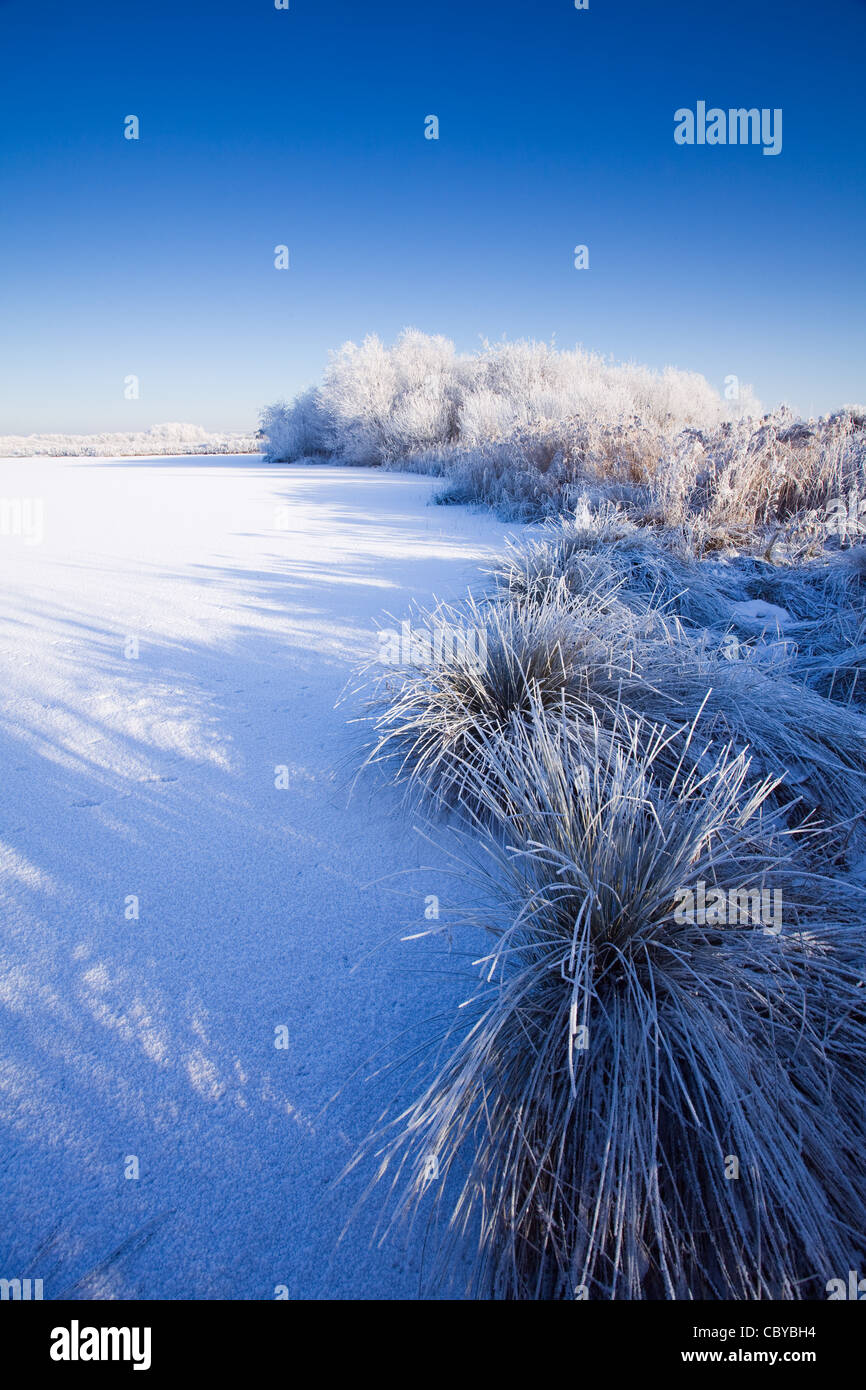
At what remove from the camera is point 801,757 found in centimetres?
185

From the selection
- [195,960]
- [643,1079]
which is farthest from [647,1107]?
[195,960]

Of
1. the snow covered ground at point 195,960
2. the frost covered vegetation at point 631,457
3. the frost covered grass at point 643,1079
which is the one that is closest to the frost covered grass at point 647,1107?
the frost covered grass at point 643,1079

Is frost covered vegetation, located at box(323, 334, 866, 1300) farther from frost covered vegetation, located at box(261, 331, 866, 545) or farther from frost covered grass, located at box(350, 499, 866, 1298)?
frost covered vegetation, located at box(261, 331, 866, 545)

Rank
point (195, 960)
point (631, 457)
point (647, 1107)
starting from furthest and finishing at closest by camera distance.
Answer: point (631, 457) < point (195, 960) < point (647, 1107)

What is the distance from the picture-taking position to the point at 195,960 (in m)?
1.31

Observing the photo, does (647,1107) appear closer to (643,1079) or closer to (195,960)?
(643,1079)

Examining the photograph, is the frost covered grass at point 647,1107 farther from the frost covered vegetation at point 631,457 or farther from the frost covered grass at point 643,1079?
the frost covered vegetation at point 631,457

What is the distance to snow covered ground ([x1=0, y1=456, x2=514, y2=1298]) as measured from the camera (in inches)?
34.4

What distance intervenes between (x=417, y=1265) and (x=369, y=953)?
0.56m

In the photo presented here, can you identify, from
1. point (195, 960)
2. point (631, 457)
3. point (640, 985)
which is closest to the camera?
point (640, 985)

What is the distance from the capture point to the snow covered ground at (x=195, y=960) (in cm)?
87

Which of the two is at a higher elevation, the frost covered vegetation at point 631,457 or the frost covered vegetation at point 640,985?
the frost covered vegetation at point 631,457

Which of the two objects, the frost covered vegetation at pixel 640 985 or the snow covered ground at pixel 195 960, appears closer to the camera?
the frost covered vegetation at pixel 640 985

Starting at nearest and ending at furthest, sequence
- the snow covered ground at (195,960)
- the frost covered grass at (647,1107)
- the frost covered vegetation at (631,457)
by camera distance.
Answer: the frost covered grass at (647,1107)
the snow covered ground at (195,960)
the frost covered vegetation at (631,457)
